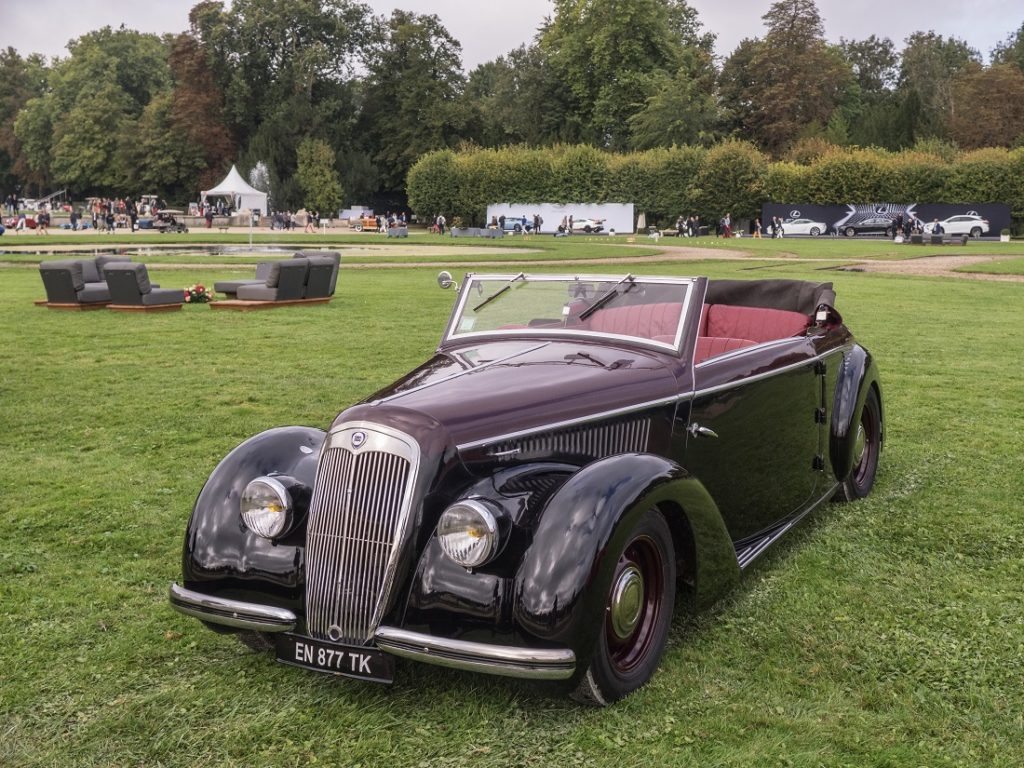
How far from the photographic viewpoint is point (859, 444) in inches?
262

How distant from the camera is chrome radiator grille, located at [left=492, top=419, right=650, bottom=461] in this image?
4.02 m

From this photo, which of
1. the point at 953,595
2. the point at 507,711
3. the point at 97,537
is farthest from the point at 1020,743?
the point at 97,537

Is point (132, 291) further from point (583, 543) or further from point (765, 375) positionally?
point (583, 543)

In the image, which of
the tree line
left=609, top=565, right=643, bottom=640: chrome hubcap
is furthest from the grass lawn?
the tree line

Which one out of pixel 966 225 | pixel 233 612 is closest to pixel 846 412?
pixel 233 612

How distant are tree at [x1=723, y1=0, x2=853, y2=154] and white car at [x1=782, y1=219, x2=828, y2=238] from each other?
1821cm

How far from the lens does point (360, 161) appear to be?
282 feet

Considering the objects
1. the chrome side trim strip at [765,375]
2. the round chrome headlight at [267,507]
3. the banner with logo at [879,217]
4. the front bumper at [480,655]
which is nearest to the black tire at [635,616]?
the front bumper at [480,655]

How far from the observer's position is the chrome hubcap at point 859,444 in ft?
21.2

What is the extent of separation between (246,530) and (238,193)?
44.5 metres

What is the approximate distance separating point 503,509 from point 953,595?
2.64 meters

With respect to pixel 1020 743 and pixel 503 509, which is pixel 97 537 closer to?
pixel 503 509

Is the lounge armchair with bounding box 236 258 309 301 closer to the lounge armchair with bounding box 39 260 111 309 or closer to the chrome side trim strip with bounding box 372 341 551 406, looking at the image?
the lounge armchair with bounding box 39 260 111 309

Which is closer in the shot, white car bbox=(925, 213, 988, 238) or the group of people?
white car bbox=(925, 213, 988, 238)
